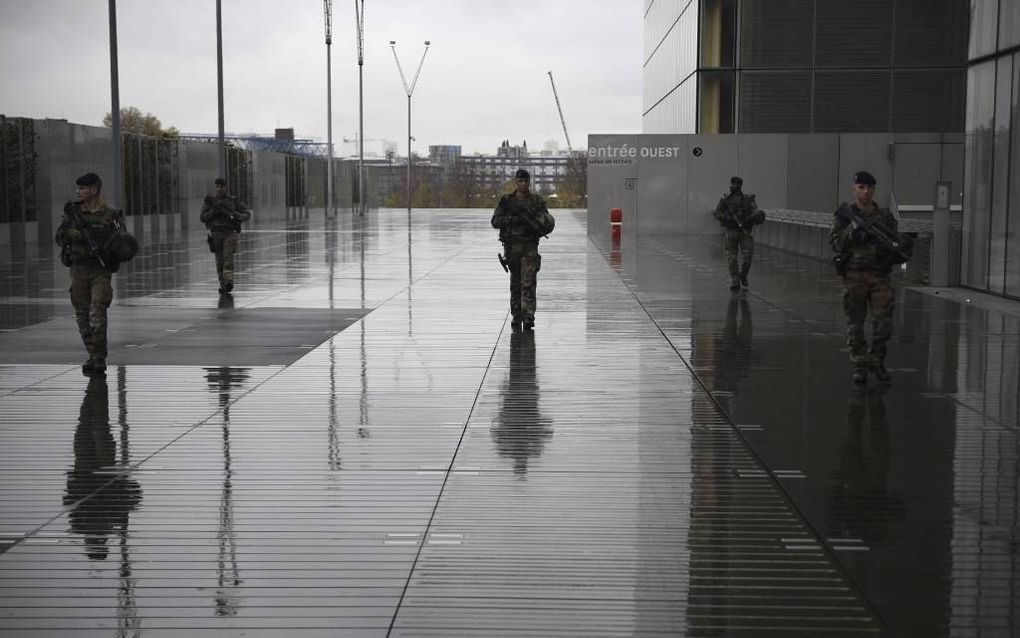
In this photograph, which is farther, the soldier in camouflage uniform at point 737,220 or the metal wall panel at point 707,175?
the metal wall panel at point 707,175

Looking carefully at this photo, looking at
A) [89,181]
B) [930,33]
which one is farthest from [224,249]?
[930,33]

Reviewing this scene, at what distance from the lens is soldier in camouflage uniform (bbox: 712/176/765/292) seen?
67.5 feet

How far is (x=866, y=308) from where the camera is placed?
11344mm

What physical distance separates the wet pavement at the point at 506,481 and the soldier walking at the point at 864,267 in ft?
1.22

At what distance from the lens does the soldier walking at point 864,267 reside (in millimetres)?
11133

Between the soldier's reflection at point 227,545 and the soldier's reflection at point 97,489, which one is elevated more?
the soldier's reflection at point 227,545

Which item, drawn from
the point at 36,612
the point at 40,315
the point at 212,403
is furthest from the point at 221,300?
the point at 36,612

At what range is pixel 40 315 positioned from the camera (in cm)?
1753

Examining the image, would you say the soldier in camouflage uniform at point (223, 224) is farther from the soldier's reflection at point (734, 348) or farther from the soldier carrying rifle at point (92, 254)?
the soldier's reflection at point (734, 348)

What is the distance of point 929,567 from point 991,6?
16773 mm

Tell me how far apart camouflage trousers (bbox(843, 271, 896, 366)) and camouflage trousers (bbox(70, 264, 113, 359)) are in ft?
22.3

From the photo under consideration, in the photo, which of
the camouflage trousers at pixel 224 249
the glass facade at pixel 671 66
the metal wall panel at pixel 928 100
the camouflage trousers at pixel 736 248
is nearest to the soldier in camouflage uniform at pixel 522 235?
the camouflage trousers at pixel 224 249

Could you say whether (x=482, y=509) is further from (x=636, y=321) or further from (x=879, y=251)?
(x=636, y=321)

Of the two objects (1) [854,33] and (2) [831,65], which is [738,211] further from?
(1) [854,33]
